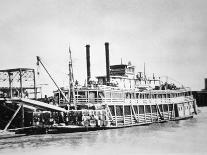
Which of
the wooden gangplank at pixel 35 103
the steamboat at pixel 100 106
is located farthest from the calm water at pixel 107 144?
the wooden gangplank at pixel 35 103

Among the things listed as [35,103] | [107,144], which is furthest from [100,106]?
[107,144]

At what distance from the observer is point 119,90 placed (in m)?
35.7

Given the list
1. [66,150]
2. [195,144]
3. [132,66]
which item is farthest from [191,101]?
[66,150]

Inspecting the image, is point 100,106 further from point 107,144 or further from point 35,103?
point 107,144

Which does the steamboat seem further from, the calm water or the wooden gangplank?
the calm water

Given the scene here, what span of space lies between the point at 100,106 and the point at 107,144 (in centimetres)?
898

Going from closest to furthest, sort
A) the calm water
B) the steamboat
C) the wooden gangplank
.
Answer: the calm water
the wooden gangplank
the steamboat

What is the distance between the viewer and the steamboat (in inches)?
1172

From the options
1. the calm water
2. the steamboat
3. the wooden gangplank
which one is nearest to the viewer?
the calm water

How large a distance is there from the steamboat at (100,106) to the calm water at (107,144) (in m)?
1.64

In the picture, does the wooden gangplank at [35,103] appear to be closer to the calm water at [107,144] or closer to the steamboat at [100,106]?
the steamboat at [100,106]

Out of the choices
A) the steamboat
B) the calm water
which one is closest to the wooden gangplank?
the steamboat

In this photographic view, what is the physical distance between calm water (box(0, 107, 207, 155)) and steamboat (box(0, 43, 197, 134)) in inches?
64.5

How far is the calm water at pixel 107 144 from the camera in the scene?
21.3 meters
